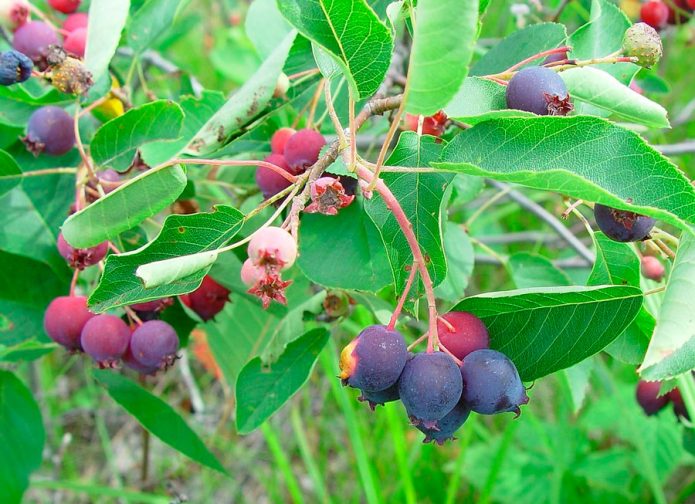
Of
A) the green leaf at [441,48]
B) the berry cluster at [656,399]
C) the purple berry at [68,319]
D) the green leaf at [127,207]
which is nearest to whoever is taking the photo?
the green leaf at [441,48]

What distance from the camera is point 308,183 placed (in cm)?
78

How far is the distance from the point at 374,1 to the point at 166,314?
582mm

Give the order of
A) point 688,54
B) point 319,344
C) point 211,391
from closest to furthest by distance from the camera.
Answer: point 319,344 → point 211,391 → point 688,54

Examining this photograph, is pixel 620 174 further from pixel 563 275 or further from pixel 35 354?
pixel 35 354

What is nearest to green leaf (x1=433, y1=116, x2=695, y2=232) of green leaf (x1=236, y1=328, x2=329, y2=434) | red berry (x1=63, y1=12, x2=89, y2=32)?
green leaf (x1=236, y1=328, x2=329, y2=434)

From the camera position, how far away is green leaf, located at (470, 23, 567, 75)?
1037mm

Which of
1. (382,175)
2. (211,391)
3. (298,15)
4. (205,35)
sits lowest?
(211,391)

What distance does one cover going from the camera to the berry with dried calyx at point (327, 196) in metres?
0.74

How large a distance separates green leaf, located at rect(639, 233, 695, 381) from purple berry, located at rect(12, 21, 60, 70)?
3.18ft

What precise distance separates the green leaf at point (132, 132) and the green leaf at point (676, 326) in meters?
0.68

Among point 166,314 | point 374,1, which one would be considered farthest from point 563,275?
point 166,314

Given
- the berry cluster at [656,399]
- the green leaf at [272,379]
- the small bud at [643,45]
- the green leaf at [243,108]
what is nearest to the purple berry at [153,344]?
the green leaf at [272,379]

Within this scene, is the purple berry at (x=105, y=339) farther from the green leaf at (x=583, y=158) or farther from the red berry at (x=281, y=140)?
the green leaf at (x=583, y=158)

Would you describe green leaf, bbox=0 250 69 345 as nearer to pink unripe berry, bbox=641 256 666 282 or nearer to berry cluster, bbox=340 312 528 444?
berry cluster, bbox=340 312 528 444
